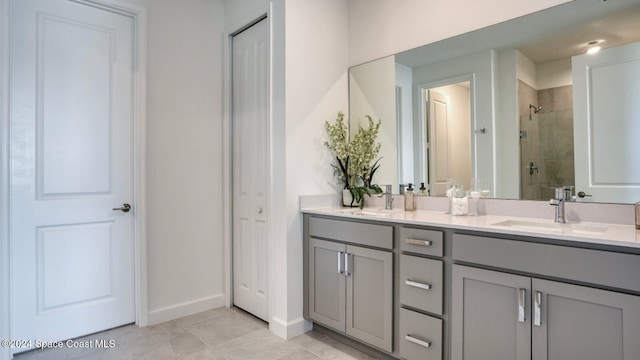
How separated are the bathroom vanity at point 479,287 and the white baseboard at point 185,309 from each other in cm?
104

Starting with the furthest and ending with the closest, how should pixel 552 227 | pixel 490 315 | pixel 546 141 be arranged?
pixel 546 141 → pixel 552 227 → pixel 490 315

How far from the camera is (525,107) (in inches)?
78.6

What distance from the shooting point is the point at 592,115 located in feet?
5.84

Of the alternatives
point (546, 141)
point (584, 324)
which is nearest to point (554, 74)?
point (546, 141)


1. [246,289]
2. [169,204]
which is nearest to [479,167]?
[246,289]

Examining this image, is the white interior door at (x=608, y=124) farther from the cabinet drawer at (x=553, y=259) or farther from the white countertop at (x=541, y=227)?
the cabinet drawer at (x=553, y=259)

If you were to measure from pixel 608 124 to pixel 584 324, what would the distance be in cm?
99

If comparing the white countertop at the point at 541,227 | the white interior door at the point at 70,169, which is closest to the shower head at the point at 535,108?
the white countertop at the point at 541,227

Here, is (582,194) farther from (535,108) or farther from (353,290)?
(353,290)

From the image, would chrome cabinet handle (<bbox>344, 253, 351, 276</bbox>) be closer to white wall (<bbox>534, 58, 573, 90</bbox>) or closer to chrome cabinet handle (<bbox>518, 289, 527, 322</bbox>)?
chrome cabinet handle (<bbox>518, 289, 527, 322</bbox>)

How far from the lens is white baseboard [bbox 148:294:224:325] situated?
8.76 ft

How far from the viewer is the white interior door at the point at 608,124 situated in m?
1.67

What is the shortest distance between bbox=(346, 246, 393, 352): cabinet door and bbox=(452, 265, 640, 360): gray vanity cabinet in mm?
387

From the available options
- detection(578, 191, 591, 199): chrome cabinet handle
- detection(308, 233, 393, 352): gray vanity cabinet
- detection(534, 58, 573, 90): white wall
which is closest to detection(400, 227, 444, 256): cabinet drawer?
detection(308, 233, 393, 352): gray vanity cabinet
